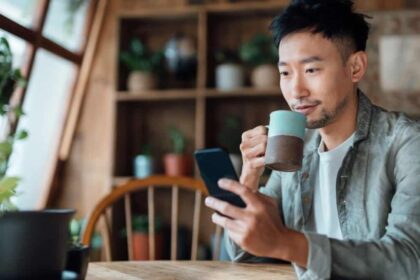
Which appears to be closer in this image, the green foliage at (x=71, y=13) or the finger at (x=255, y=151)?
the finger at (x=255, y=151)

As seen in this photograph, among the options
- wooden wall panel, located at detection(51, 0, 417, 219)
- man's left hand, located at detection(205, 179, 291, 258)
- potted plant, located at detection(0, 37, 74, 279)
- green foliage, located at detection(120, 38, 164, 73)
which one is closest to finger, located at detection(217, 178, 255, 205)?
man's left hand, located at detection(205, 179, 291, 258)

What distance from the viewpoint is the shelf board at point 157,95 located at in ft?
10.7

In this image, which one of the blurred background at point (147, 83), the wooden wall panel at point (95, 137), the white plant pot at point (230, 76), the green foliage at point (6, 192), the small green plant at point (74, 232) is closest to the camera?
the green foliage at point (6, 192)

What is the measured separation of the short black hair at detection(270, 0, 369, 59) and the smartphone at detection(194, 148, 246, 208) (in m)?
0.60

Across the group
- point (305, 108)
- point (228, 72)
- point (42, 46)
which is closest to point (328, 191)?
point (305, 108)

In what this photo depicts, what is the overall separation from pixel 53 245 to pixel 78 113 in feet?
9.15

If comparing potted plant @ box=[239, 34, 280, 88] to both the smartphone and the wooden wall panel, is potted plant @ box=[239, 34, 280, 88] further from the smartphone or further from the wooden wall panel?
the smartphone

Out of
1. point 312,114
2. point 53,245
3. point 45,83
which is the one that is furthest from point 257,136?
point 45,83

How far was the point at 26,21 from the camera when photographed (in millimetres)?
2984

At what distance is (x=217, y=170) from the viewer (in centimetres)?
94

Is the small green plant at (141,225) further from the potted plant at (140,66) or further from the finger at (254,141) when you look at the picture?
the finger at (254,141)

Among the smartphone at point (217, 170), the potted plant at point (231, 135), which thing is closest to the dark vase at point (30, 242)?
the smartphone at point (217, 170)

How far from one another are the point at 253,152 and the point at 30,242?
2.09ft

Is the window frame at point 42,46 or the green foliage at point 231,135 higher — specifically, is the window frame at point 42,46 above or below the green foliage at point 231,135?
above
